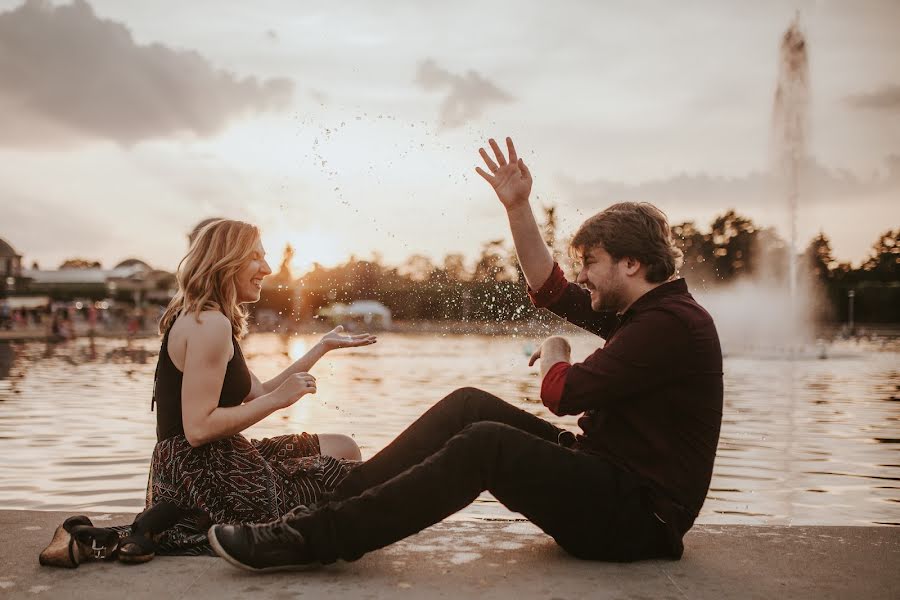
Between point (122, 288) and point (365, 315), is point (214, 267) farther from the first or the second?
point (122, 288)

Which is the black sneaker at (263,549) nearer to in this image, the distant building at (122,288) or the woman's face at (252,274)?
the woman's face at (252,274)

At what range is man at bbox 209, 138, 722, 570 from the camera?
11.2 feet

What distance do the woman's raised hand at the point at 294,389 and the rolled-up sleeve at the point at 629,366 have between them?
1.06 m

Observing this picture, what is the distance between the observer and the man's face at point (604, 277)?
3875mm

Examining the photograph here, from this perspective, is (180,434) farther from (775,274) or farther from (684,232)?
(684,232)

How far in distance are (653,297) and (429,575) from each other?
4.81 ft

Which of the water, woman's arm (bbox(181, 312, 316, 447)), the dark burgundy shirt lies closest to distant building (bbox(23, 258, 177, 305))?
the water

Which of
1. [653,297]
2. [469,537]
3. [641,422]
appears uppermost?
[653,297]

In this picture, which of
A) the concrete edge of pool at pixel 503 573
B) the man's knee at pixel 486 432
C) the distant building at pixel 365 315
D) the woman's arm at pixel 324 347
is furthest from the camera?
the distant building at pixel 365 315

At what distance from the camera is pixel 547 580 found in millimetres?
3396

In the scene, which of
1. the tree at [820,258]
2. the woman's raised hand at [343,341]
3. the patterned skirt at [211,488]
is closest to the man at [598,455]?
the patterned skirt at [211,488]

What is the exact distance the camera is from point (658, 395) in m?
3.65

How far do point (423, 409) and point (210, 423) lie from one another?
29.4ft

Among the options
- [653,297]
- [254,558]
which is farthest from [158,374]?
[653,297]
